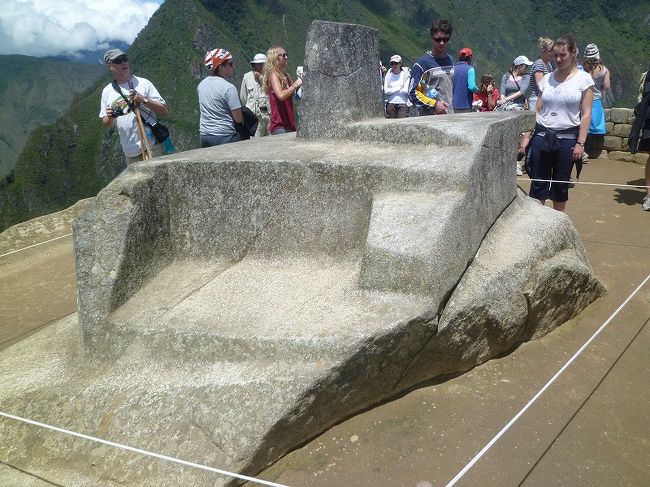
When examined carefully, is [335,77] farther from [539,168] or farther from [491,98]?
[491,98]

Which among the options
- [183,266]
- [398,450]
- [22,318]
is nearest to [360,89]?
[183,266]

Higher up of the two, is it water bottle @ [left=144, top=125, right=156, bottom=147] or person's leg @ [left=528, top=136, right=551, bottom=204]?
water bottle @ [left=144, top=125, right=156, bottom=147]

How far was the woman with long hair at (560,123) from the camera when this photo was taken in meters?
4.58

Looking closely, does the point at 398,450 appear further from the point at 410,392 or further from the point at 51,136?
the point at 51,136

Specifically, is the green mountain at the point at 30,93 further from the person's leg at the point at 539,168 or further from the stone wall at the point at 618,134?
the person's leg at the point at 539,168

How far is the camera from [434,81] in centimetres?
536

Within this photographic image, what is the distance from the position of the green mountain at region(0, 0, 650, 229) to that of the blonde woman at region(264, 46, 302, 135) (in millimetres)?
59483

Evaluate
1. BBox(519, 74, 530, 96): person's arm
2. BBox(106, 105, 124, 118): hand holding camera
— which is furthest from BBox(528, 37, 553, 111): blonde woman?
BBox(106, 105, 124, 118): hand holding camera

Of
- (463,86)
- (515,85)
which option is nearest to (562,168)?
(463,86)

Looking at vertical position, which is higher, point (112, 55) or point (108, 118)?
point (112, 55)

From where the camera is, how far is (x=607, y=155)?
31.8 ft

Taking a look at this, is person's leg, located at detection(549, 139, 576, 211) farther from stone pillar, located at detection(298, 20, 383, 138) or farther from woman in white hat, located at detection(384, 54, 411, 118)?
woman in white hat, located at detection(384, 54, 411, 118)

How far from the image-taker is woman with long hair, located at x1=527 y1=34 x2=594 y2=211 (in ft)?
15.0

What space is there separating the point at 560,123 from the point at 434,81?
127cm
